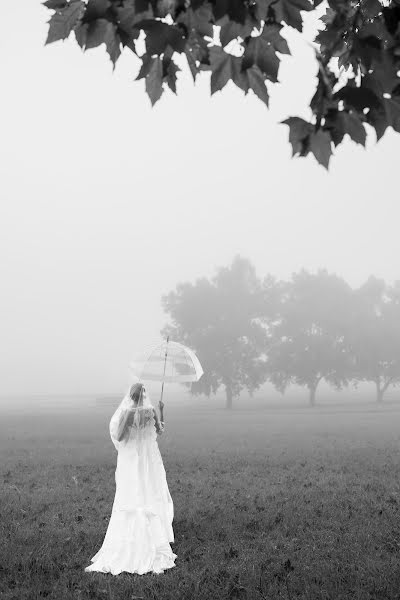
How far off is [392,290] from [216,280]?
82.5ft

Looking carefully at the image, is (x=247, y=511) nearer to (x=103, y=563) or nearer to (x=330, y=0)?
(x=103, y=563)

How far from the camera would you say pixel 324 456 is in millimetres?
21797

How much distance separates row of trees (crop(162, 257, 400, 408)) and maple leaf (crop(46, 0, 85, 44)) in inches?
2327

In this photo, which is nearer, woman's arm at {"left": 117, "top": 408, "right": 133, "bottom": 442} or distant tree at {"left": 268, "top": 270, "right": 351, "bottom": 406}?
woman's arm at {"left": 117, "top": 408, "right": 133, "bottom": 442}

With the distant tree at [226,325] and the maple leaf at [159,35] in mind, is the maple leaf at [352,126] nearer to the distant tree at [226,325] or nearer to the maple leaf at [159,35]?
the maple leaf at [159,35]

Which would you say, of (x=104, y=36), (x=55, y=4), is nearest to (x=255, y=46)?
(x=104, y=36)

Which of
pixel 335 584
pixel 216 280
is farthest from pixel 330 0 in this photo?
pixel 216 280

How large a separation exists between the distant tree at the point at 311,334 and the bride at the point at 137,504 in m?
55.0

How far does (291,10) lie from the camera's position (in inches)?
124

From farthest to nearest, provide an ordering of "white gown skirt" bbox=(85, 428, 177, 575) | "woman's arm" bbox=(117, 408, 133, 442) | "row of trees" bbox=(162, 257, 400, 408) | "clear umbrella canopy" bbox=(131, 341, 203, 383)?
"row of trees" bbox=(162, 257, 400, 408) → "clear umbrella canopy" bbox=(131, 341, 203, 383) → "woman's arm" bbox=(117, 408, 133, 442) → "white gown skirt" bbox=(85, 428, 177, 575)

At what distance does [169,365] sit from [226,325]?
5427 centimetres

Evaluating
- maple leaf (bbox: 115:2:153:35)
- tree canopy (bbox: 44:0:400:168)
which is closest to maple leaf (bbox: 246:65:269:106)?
tree canopy (bbox: 44:0:400:168)

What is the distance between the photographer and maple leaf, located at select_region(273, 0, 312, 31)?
3131mm

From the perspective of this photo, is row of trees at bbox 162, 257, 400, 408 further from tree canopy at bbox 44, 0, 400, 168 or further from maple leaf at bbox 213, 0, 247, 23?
maple leaf at bbox 213, 0, 247, 23
